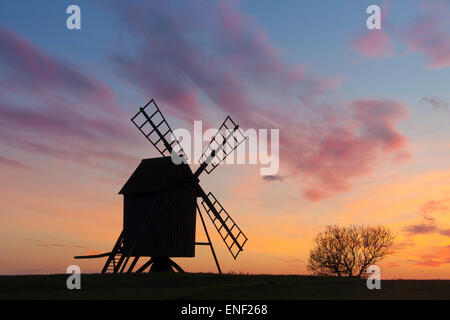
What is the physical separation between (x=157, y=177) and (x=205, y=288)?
14480 mm

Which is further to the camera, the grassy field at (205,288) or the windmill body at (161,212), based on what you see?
the windmill body at (161,212)

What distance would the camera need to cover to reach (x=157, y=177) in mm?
39125

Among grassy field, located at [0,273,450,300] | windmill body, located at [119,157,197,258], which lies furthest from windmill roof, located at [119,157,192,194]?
grassy field, located at [0,273,450,300]

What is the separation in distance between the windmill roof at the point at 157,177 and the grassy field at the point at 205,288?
722 cm

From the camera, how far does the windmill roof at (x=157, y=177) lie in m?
38.5

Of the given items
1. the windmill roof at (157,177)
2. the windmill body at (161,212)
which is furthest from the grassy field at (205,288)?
the windmill roof at (157,177)

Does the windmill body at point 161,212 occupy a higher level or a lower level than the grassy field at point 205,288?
higher

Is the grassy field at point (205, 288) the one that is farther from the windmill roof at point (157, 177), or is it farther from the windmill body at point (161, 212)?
the windmill roof at point (157, 177)

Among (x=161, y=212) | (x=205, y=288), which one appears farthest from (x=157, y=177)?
(x=205, y=288)

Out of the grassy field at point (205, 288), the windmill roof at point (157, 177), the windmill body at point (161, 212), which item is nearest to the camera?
the grassy field at point (205, 288)
